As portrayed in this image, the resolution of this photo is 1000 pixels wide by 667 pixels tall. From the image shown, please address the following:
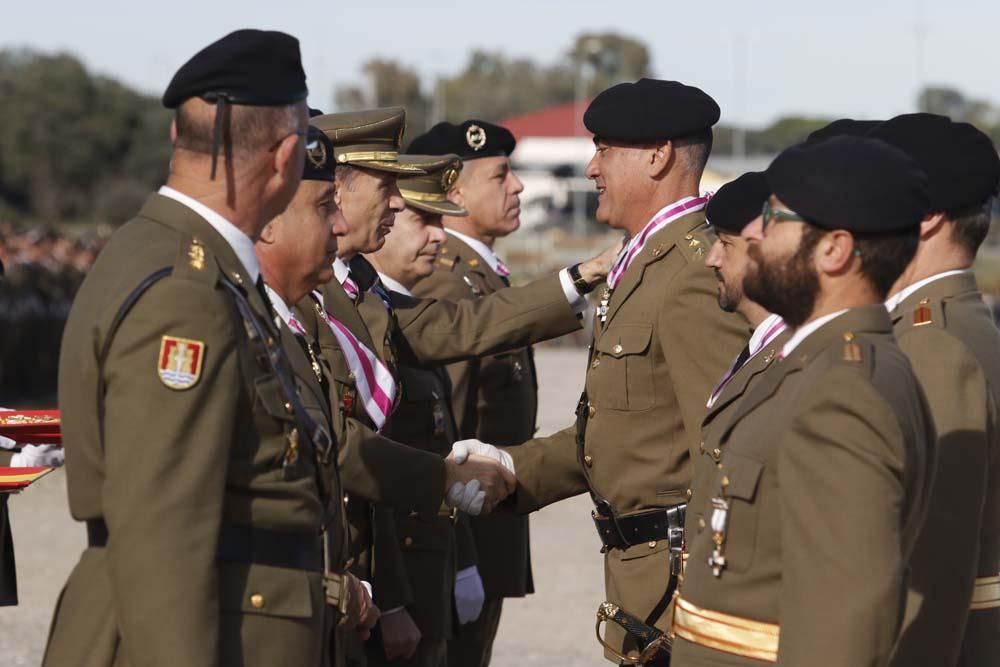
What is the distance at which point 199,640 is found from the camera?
2.90 m

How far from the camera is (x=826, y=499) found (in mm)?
2951

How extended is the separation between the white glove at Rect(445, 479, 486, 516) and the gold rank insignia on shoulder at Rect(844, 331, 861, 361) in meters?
2.00

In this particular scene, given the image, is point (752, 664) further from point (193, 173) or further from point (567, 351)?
point (567, 351)

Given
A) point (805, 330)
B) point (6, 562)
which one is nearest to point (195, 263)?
point (805, 330)

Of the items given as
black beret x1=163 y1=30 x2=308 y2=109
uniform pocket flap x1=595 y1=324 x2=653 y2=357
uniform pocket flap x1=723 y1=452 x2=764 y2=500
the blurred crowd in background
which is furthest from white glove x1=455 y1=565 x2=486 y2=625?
the blurred crowd in background

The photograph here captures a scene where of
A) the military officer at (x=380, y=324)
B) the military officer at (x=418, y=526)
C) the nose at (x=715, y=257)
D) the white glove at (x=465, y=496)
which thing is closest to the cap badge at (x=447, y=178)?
the military officer at (x=418, y=526)

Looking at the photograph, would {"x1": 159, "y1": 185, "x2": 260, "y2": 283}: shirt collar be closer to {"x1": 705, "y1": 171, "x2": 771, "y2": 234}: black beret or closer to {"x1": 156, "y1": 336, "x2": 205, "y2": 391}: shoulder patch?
{"x1": 156, "y1": 336, "x2": 205, "y2": 391}: shoulder patch

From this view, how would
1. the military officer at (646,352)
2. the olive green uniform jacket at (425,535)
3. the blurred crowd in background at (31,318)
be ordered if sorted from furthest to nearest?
the blurred crowd in background at (31,318), the olive green uniform jacket at (425,535), the military officer at (646,352)

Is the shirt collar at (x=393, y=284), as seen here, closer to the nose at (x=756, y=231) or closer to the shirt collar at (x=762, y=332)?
the shirt collar at (x=762, y=332)

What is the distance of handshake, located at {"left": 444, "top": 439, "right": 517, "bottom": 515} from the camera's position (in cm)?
492

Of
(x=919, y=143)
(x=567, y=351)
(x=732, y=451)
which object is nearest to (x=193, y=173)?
(x=732, y=451)

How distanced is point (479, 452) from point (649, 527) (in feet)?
2.01

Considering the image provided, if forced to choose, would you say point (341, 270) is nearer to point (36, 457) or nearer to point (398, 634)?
point (398, 634)

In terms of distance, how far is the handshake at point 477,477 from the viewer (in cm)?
492
